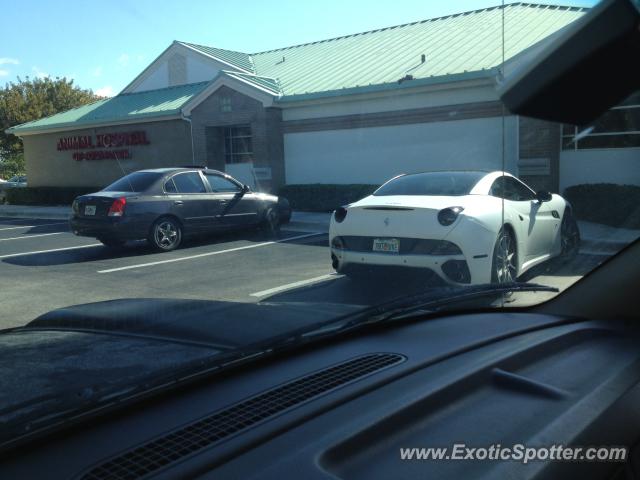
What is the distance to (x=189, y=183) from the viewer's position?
3.83m

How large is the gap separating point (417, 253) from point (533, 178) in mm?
816

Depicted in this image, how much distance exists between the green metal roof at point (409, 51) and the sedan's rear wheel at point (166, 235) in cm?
119

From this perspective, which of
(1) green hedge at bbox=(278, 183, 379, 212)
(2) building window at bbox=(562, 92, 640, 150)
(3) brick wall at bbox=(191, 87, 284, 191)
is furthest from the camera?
(3) brick wall at bbox=(191, 87, 284, 191)

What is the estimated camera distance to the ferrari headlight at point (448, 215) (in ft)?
12.4

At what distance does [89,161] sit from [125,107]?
1.47 m

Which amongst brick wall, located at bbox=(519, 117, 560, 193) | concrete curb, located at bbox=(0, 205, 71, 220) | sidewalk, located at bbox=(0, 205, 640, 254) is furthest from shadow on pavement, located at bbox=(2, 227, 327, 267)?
brick wall, located at bbox=(519, 117, 560, 193)

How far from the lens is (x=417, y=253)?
379 cm

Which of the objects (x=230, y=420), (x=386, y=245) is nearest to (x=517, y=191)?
(x=386, y=245)

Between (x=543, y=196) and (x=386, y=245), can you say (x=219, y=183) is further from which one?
(x=543, y=196)

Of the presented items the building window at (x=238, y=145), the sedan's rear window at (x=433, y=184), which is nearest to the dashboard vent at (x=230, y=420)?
the sedan's rear window at (x=433, y=184)

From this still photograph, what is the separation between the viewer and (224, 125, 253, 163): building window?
7.12m

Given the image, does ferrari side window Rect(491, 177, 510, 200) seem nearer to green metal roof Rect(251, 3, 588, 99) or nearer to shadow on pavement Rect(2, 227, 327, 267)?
green metal roof Rect(251, 3, 588, 99)

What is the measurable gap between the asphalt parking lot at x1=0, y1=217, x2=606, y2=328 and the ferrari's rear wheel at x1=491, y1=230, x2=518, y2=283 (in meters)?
0.11

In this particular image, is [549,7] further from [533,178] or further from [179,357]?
[179,357]
